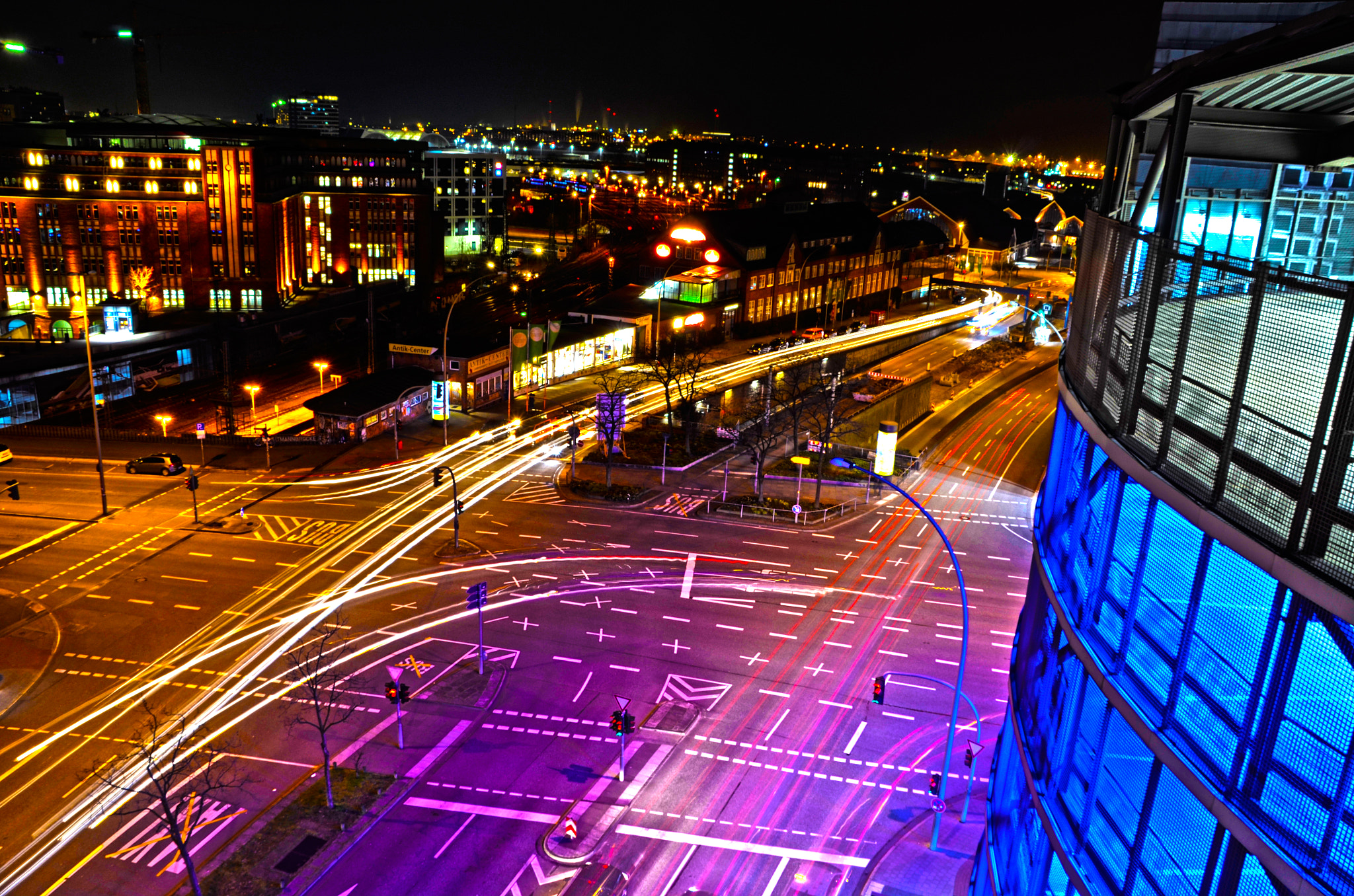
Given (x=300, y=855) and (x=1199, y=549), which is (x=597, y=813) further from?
(x=1199, y=549)

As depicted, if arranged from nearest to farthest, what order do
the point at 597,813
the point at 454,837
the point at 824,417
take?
1. the point at 454,837
2. the point at 597,813
3. the point at 824,417

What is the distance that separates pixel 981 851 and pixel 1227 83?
646 inches

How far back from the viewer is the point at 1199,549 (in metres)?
13.2

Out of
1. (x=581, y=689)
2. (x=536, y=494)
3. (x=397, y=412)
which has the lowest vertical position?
(x=581, y=689)

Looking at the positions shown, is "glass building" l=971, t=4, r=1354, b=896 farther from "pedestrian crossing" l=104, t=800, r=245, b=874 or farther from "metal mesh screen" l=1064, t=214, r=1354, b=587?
"pedestrian crossing" l=104, t=800, r=245, b=874

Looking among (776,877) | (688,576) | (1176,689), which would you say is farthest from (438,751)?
(1176,689)

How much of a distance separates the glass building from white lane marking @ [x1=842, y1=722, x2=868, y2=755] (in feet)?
31.9

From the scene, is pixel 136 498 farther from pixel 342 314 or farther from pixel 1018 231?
pixel 1018 231

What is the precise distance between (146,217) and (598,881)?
90.0 meters

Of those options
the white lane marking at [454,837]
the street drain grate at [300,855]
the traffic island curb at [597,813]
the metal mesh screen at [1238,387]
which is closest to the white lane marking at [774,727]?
A: the traffic island curb at [597,813]

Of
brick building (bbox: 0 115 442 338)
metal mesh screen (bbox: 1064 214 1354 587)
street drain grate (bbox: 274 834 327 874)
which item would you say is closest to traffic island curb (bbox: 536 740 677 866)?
street drain grate (bbox: 274 834 327 874)

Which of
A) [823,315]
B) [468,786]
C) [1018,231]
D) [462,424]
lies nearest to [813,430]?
[462,424]

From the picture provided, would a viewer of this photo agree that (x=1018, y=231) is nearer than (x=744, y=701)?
No

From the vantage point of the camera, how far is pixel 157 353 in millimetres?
74062
